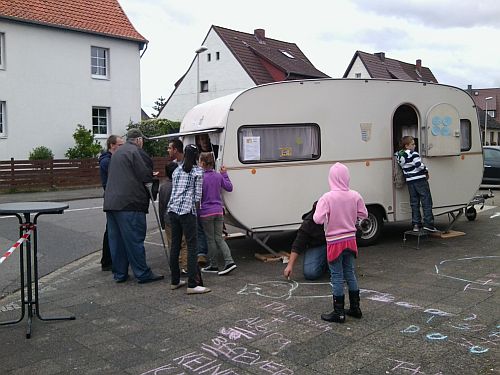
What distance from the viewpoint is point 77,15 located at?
25.0 meters

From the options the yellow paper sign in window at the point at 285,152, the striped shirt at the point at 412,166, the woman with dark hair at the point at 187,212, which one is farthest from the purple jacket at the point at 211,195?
the striped shirt at the point at 412,166

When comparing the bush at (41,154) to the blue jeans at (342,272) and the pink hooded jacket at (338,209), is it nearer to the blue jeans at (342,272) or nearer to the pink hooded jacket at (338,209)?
the pink hooded jacket at (338,209)

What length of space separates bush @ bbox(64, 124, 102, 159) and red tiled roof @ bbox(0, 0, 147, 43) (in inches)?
188

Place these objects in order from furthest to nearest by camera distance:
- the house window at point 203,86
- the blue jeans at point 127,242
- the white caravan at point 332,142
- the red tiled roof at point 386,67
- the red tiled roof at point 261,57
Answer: the red tiled roof at point 386,67, the house window at point 203,86, the red tiled roof at point 261,57, the white caravan at point 332,142, the blue jeans at point 127,242

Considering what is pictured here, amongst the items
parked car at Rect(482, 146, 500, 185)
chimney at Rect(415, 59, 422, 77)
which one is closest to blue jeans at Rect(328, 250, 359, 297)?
parked car at Rect(482, 146, 500, 185)

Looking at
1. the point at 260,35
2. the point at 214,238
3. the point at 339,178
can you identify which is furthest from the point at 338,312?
the point at 260,35

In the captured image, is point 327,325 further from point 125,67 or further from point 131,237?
point 125,67

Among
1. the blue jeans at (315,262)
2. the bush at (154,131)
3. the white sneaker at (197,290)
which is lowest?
the white sneaker at (197,290)

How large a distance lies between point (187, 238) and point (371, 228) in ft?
12.8

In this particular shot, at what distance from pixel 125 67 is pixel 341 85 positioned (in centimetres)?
1946

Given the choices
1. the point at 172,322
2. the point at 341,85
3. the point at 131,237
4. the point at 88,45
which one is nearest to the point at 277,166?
the point at 341,85

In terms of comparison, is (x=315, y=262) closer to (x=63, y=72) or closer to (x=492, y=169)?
(x=492, y=169)

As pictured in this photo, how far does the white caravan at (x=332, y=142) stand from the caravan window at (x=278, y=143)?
0.02 m

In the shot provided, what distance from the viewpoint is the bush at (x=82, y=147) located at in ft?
77.0
